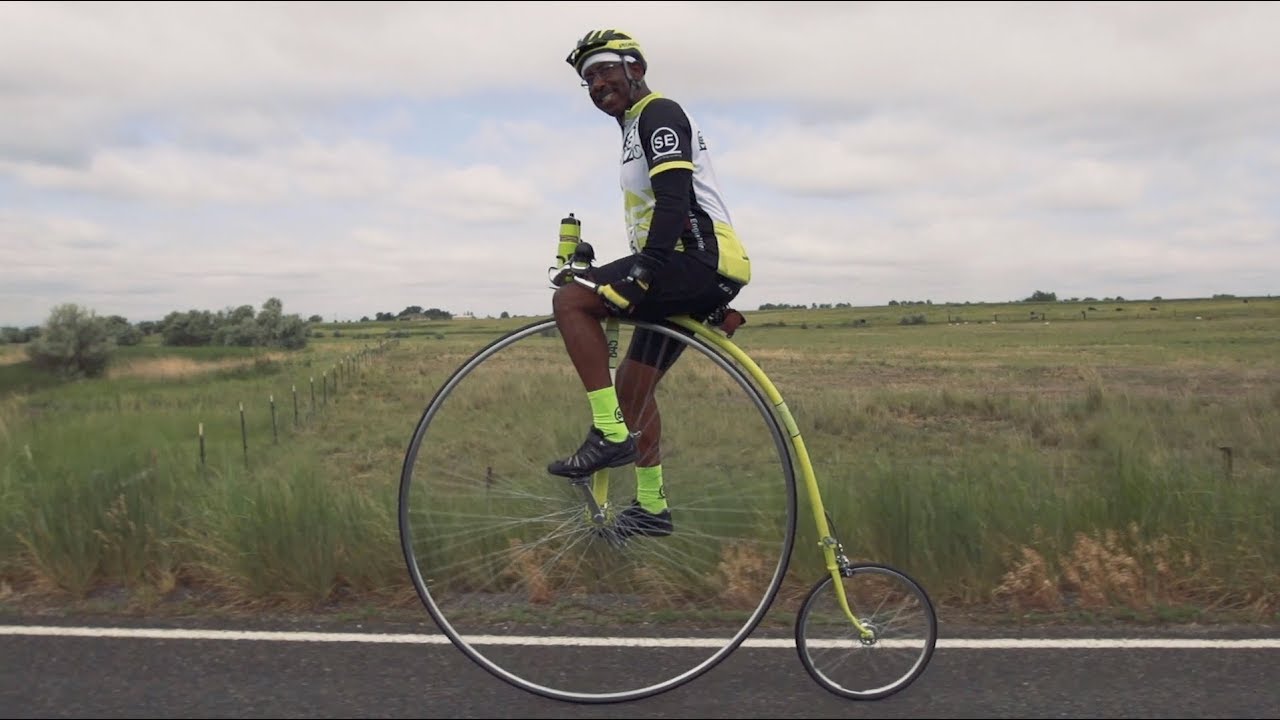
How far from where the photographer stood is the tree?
5666cm

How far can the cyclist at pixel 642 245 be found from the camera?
10.9 ft

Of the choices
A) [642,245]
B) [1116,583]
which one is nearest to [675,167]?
[642,245]

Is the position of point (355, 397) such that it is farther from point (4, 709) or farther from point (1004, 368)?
point (1004, 368)

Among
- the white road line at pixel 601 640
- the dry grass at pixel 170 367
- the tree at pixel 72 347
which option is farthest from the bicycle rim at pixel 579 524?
the tree at pixel 72 347

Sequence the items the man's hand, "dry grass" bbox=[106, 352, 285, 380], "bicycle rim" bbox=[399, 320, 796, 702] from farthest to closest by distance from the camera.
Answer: "dry grass" bbox=[106, 352, 285, 380] → "bicycle rim" bbox=[399, 320, 796, 702] → the man's hand

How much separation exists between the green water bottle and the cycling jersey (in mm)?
220

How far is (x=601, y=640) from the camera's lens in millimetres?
4023

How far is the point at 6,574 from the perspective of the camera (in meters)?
4.98

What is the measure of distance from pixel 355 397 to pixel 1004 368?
3211cm

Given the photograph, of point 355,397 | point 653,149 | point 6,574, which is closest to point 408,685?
point 653,149

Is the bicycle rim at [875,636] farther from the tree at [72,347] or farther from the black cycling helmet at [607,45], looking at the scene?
the tree at [72,347]

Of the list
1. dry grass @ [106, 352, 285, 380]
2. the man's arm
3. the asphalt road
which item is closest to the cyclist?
the man's arm

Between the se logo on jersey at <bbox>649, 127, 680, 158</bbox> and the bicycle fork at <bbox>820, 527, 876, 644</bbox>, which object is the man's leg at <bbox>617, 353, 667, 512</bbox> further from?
the se logo on jersey at <bbox>649, 127, 680, 158</bbox>

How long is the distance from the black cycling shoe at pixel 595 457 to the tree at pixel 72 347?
62275 mm
